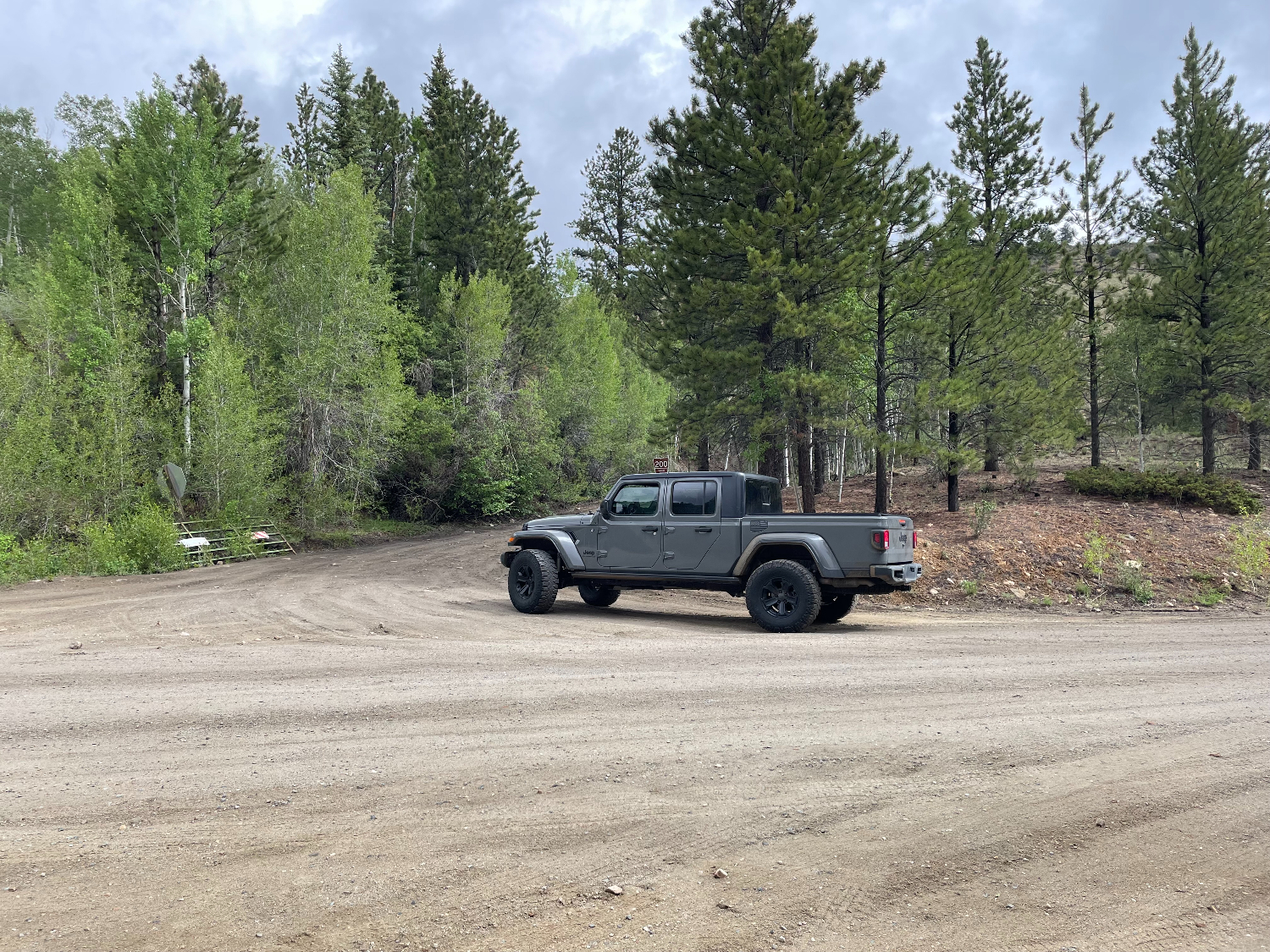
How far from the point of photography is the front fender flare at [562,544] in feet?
38.3

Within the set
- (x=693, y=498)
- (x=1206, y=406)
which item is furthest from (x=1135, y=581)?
(x=1206, y=406)

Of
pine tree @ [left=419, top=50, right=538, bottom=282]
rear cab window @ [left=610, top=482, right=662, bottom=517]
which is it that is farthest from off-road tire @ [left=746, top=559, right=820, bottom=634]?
pine tree @ [left=419, top=50, right=538, bottom=282]

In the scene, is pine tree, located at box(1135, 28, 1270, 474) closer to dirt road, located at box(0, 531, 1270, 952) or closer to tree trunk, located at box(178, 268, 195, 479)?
dirt road, located at box(0, 531, 1270, 952)

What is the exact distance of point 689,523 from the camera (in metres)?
11.0

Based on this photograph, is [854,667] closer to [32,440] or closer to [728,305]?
[728,305]

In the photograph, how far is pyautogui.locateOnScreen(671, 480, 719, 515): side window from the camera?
10977 millimetres

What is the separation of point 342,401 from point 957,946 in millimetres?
25669

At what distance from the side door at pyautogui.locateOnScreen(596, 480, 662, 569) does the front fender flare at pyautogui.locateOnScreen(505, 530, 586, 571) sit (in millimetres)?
362

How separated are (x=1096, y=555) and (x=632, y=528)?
29.1 feet

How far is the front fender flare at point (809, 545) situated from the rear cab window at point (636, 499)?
1.66 m

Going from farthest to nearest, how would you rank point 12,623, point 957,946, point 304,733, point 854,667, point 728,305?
point 728,305
point 12,623
point 854,667
point 304,733
point 957,946

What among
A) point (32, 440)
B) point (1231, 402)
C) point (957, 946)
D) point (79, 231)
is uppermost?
point (79, 231)

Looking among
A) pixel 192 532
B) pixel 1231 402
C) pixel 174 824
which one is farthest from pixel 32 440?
pixel 1231 402

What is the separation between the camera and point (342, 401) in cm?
2581
